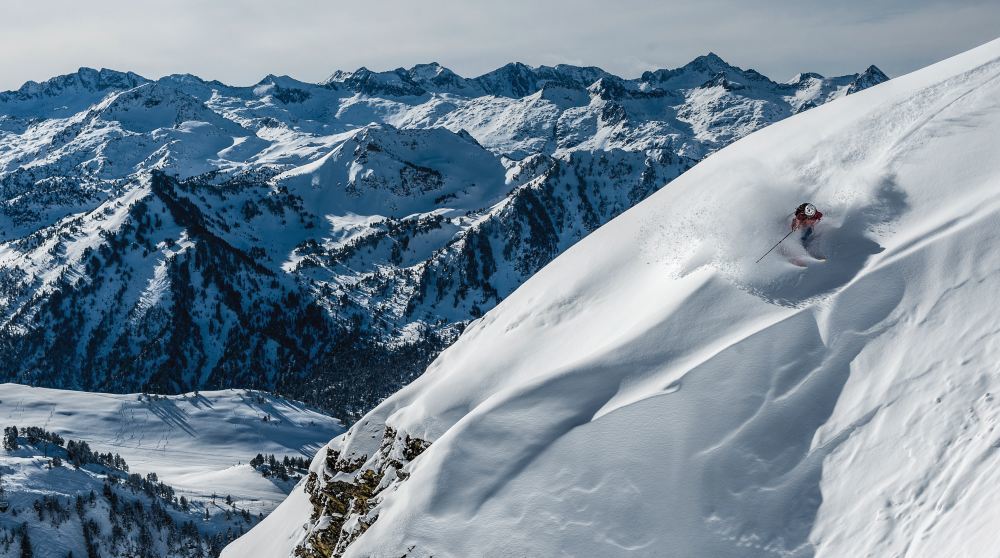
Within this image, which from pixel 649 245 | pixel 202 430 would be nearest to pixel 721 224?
pixel 649 245

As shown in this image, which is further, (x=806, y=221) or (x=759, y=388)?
(x=806, y=221)

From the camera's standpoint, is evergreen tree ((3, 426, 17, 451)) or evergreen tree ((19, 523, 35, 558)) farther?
evergreen tree ((3, 426, 17, 451))

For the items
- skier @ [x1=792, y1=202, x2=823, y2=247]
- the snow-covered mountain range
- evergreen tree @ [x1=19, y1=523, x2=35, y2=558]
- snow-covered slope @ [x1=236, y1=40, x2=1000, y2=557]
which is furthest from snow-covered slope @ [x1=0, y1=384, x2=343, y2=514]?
skier @ [x1=792, y1=202, x2=823, y2=247]

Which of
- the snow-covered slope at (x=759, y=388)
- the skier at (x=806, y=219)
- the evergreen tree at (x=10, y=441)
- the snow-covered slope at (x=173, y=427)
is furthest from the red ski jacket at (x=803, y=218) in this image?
the evergreen tree at (x=10, y=441)

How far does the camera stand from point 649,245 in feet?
101

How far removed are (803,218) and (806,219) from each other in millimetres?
114

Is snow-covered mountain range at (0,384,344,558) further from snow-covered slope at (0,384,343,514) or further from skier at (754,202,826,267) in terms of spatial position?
skier at (754,202,826,267)

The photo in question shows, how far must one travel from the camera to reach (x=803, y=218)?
2578cm

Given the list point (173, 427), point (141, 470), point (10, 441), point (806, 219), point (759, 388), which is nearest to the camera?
point (759, 388)

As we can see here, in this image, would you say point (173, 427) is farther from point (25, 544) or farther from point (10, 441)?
point (25, 544)

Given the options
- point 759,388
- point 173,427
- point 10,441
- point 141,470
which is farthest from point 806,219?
point 173,427

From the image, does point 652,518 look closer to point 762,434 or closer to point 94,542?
point 762,434

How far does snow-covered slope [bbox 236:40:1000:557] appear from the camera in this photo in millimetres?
18391

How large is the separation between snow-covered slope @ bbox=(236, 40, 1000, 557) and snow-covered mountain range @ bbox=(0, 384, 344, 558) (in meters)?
115
